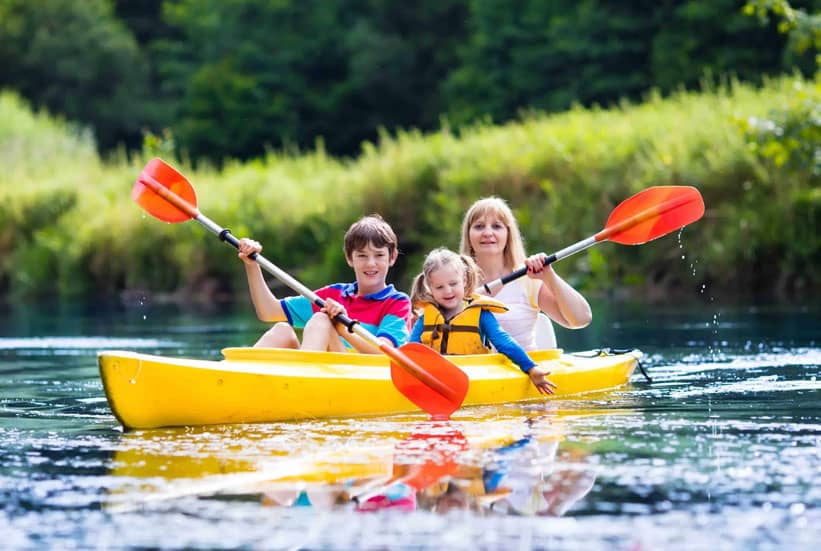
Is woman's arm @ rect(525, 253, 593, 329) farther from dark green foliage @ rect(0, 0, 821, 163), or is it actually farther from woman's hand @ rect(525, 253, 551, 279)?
dark green foliage @ rect(0, 0, 821, 163)

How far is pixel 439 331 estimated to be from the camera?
22.9 feet

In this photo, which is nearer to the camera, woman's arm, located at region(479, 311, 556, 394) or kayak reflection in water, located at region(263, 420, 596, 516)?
kayak reflection in water, located at region(263, 420, 596, 516)

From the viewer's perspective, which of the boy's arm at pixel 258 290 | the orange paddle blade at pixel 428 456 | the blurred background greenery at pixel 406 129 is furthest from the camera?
the blurred background greenery at pixel 406 129

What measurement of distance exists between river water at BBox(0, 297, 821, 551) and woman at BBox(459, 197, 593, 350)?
49 cm

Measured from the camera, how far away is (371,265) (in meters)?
6.87

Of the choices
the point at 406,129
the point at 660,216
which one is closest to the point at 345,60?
the point at 406,129

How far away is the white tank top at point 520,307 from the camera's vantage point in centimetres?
762

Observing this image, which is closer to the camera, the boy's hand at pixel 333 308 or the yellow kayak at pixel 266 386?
the yellow kayak at pixel 266 386

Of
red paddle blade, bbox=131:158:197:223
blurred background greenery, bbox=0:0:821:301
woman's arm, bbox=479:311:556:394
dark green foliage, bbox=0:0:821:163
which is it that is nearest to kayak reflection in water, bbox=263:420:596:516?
woman's arm, bbox=479:311:556:394

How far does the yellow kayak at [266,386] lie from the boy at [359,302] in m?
0.22

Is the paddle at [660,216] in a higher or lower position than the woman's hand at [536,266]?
higher

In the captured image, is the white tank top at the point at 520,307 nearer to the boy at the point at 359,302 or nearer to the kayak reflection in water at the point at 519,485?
the boy at the point at 359,302

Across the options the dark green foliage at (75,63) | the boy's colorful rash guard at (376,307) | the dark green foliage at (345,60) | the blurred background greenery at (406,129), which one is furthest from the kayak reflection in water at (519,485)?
the dark green foliage at (75,63)

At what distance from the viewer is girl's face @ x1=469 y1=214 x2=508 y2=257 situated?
7535mm
